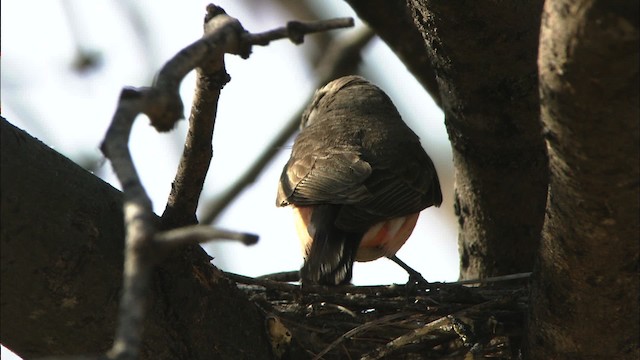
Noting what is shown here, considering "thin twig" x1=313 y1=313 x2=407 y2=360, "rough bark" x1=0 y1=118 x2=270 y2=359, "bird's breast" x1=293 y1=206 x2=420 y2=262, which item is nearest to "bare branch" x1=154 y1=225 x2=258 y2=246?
"rough bark" x1=0 y1=118 x2=270 y2=359

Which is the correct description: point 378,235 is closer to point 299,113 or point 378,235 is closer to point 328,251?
point 328,251

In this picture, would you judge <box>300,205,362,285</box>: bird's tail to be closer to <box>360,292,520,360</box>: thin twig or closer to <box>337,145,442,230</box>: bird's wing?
<box>337,145,442,230</box>: bird's wing

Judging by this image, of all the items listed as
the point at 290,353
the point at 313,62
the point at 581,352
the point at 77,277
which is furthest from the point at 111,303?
the point at 313,62

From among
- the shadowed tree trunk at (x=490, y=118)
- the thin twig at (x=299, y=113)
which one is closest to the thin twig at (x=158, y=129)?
the shadowed tree trunk at (x=490, y=118)

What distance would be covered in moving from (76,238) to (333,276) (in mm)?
1820

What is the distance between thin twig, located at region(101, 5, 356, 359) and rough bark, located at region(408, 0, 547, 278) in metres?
1.44

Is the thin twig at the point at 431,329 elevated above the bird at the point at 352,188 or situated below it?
below

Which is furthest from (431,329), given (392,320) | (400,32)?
(400,32)

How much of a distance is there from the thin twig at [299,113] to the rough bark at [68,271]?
3.24 meters

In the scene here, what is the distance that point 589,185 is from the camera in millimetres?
2943

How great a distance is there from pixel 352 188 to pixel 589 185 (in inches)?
93.4

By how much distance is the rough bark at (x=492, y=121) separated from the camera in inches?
170

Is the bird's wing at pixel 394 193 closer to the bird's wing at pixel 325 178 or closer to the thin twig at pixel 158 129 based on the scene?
the bird's wing at pixel 325 178

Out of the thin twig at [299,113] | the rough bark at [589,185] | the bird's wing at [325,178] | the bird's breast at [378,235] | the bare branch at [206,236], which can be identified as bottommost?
the bare branch at [206,236]
